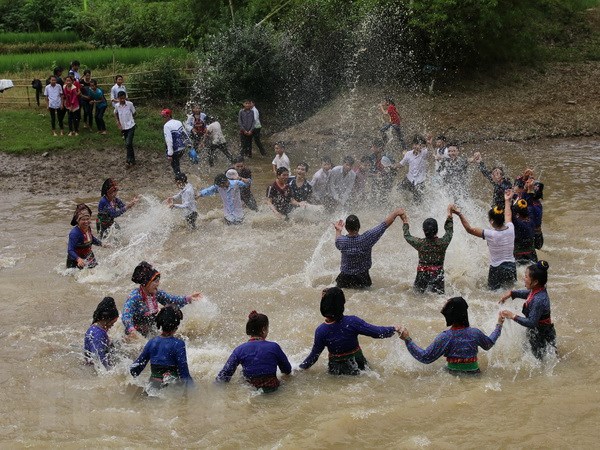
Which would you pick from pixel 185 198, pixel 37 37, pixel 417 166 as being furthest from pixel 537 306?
pixel 37 37

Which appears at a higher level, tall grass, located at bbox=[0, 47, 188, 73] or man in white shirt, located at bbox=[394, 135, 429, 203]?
tall grass, located at bbox=[0, 47, 188, 73]

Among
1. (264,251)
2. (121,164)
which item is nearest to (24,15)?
(121,164)

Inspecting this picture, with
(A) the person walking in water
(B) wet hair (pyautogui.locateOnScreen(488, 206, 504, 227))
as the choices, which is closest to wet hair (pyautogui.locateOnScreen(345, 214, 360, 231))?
(A) the person walking in water

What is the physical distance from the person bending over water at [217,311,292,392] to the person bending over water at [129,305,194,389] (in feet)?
1.28

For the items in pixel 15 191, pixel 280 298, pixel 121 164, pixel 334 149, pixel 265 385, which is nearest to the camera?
pixel 265 385

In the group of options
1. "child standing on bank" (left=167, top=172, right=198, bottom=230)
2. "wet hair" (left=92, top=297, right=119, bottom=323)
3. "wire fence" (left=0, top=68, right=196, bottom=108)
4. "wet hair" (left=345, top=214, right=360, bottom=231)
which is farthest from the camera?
"wire fence" (left=0, top=68, right=196, bottom=108)

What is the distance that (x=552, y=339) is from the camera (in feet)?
23.9

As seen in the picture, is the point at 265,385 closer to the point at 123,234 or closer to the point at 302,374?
the point at 302,374

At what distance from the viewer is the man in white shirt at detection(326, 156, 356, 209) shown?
12.8 m

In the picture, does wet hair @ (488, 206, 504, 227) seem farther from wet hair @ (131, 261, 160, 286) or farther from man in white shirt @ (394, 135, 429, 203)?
man in white shirt @ (394, 135, 429, 203)

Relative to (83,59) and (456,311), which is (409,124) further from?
(456,311)

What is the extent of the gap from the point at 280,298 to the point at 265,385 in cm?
285

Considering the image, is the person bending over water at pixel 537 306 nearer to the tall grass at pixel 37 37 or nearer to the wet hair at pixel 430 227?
the wet hair at pixel 430 227

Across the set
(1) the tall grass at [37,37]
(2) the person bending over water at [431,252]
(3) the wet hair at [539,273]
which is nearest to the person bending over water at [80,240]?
(2) the person bending over water at [431,252]
